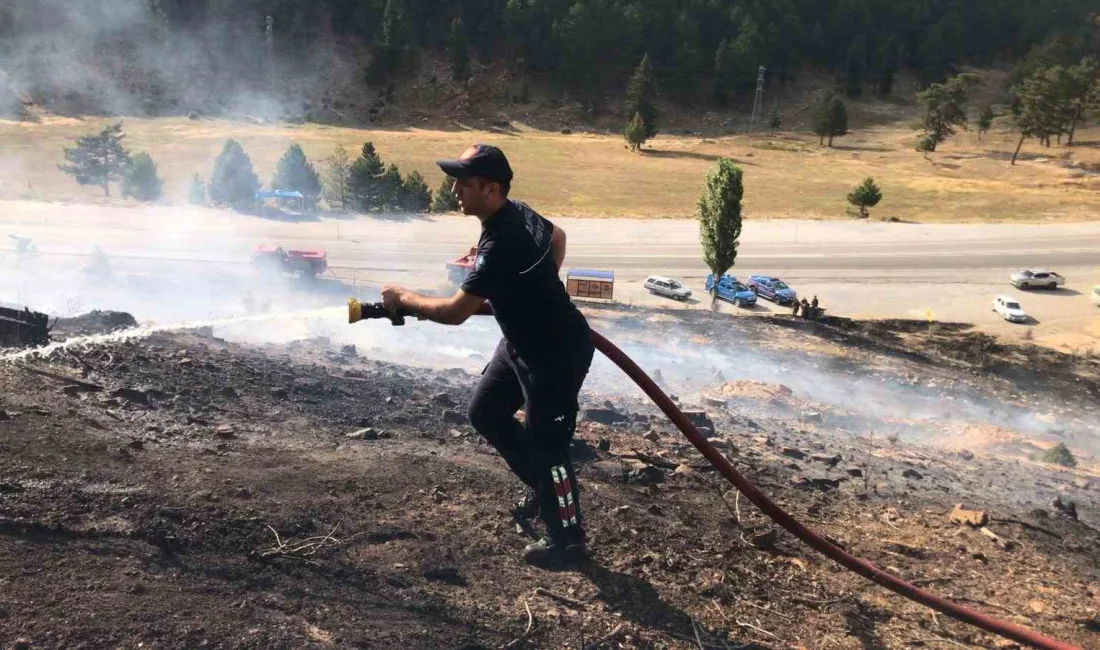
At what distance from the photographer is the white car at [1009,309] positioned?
31.8 m

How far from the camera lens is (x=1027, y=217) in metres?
50.0

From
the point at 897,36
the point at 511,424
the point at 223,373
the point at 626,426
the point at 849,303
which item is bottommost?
the point at 849,303

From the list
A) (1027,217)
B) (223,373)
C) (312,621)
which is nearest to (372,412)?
(223,373)

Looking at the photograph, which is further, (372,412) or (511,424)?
(372,412)

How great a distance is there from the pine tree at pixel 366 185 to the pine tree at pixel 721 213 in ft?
70.6

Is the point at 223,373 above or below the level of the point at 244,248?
above

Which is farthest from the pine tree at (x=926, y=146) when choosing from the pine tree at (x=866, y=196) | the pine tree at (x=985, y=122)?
the pine tree at (x=866, y=196)

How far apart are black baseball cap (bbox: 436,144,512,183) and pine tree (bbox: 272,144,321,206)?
1730 inches

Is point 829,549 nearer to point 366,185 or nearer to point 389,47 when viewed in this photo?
point 366,185

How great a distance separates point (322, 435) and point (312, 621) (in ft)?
9.11

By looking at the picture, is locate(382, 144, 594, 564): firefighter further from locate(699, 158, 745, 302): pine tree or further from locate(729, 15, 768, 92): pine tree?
locate(729, 15, 768, 92): pine tree

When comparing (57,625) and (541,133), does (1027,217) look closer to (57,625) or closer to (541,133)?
(541,133)

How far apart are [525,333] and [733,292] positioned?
2883cm

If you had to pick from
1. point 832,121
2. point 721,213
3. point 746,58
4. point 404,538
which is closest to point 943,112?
point 832,121
